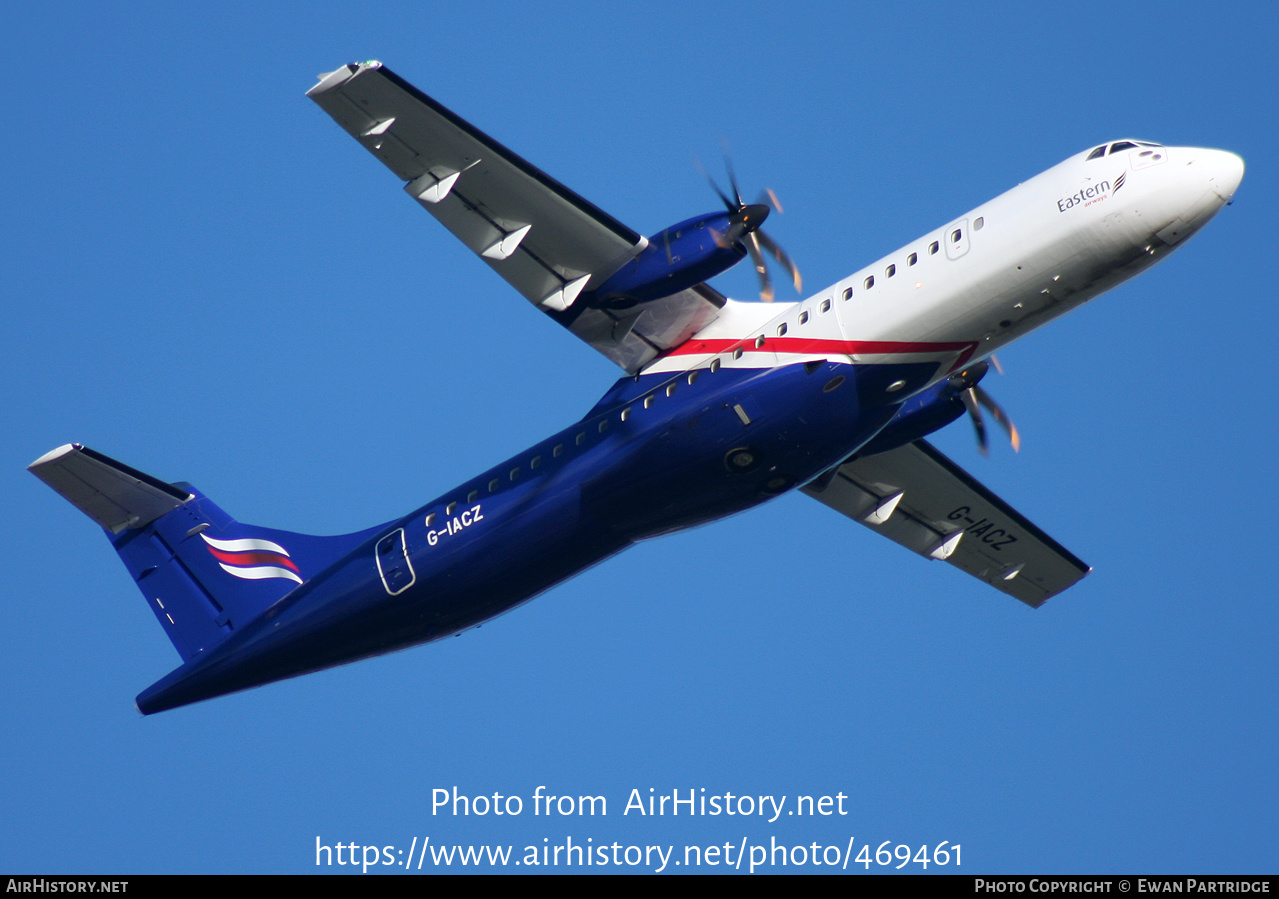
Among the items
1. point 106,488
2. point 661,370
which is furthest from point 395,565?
point 106,488

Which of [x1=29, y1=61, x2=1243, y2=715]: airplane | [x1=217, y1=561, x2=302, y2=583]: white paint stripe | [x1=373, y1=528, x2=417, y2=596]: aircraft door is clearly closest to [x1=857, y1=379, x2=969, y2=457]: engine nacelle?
[x1=29, y1=61, x2=1243, y2=715]: airplane

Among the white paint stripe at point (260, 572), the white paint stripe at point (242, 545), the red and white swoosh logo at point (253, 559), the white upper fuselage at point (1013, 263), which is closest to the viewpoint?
the white upper fuselage at point (1013, 263)

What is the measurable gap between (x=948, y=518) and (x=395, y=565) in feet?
26.7

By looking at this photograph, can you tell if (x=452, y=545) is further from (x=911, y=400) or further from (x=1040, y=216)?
(x=1040, y=216)

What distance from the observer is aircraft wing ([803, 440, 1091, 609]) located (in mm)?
20406

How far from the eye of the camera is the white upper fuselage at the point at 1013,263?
50.0ft

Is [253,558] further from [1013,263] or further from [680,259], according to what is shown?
[1013,263]

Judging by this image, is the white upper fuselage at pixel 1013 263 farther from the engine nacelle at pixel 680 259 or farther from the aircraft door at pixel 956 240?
the engine nacelle at pixel 680 259

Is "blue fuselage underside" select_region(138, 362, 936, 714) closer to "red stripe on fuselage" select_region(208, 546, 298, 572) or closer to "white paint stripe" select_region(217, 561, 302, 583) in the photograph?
"white paint stripe" select_region(217, 561, 302, 583)

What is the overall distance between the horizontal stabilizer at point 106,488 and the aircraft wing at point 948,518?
9.47 meters

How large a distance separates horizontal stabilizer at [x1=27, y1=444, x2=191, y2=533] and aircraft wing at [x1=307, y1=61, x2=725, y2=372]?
6.26 meters

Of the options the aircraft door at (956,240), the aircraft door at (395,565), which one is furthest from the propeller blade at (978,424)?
the aircraft door at (395,565)

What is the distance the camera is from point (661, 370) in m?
18.0

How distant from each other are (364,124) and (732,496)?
Answer: 6.10m
